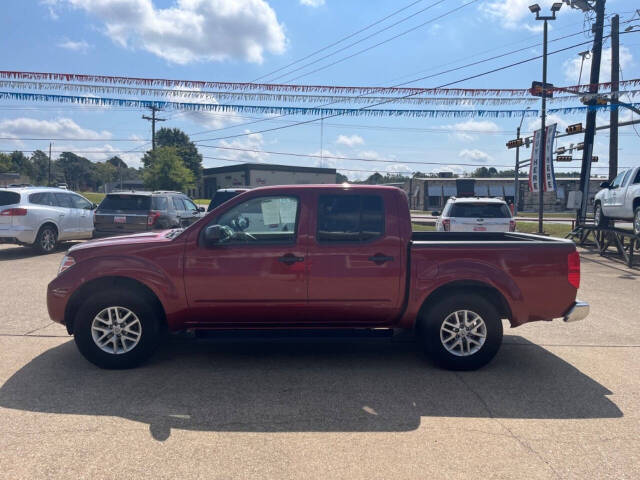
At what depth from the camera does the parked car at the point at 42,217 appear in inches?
476

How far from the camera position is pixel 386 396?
13.9ft

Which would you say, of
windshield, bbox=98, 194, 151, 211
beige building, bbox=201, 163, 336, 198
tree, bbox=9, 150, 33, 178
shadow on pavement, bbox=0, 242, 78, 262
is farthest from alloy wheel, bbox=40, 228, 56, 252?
tree, bbox=9, 150, 33, 178

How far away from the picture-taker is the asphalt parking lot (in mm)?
3160

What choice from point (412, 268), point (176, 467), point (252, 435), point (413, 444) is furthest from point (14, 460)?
point (412, 268)

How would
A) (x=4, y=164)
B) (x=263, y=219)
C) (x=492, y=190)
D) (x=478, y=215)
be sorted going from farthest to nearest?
(x=4, y=164)
(x=492, y=190)
(x=478, y=215)
(x=263, y=219)

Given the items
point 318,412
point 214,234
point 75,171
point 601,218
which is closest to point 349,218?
point 214,234

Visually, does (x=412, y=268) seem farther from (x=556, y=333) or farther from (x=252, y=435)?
(x=556, y=333)

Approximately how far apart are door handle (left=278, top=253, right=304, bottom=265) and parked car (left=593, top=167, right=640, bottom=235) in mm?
11403

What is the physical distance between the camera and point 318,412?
3910 millimetres

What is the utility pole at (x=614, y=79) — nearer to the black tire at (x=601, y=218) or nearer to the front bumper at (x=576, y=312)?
the black tire at (x=601, y=218)

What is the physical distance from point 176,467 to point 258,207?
2616 millimetres

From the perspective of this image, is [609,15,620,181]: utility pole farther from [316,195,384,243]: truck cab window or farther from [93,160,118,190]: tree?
[93,160,118,190]: tree

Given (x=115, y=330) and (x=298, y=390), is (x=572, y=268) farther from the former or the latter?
(x=115, y=330)

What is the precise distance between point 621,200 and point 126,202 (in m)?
13.3
